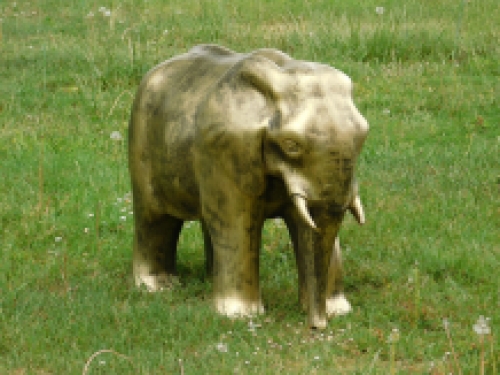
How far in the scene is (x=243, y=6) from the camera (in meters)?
12.7

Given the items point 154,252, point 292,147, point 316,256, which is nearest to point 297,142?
point 292,147

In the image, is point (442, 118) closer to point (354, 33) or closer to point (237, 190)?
point (354, 33)

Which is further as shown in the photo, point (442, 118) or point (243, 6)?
point (243, 6)

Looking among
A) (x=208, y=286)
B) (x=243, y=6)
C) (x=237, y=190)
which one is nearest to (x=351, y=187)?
(x=237, y=190)

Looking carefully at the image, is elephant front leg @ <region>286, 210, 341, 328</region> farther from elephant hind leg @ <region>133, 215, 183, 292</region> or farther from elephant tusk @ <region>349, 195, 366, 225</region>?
elephant hind leg @ <region>133, 215, 183, 292</region>

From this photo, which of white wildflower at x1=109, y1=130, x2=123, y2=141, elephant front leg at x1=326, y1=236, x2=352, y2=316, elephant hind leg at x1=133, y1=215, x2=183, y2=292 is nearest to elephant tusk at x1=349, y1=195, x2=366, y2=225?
elephant front leg at x1=326, y1=236, x2=352, y2=316

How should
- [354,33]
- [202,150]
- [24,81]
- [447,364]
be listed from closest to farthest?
[447,364] → [202,150] → [24,81] → [354,33]

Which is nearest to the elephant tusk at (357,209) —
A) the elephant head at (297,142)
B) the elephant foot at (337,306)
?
the elephant head at (297,142)

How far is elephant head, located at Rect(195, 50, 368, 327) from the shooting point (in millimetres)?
4352

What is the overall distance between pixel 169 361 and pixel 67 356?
48 cm

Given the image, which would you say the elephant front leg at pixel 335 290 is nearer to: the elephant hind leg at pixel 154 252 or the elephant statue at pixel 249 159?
the elephant statue at pixel 249 159

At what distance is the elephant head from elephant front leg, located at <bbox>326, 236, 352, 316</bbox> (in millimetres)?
236

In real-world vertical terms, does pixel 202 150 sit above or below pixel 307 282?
above

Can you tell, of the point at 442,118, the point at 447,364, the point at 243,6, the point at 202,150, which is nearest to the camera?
the point at 447,364
